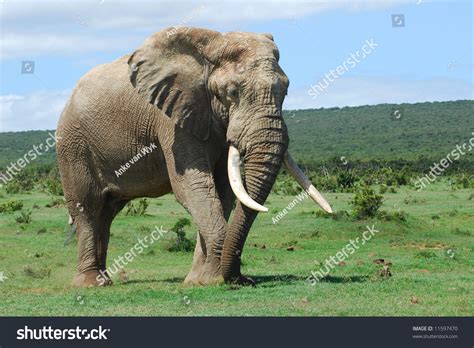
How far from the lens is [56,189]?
121 feet

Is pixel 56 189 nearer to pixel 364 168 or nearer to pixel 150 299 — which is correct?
pixel 150 299

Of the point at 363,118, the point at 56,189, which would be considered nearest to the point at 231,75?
the point at 56,189

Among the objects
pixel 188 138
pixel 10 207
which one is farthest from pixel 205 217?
pixel 10 207

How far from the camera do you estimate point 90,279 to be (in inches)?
596

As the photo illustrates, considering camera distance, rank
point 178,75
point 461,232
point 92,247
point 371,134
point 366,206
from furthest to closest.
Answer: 1. point 371,134
2. point 366,206
3. point 461,232
4. point 92,247
5. point 178,75

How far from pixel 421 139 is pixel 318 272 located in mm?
85436

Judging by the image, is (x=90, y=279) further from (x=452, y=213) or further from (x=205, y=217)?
(x=452, y=213)

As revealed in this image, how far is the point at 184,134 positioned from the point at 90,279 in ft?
11.0

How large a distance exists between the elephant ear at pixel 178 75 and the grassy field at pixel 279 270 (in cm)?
220

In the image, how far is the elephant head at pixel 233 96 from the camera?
39.0 ft

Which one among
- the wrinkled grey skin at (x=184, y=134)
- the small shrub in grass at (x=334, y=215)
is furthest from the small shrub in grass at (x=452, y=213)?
the wrinkled grey skin at (x=184, y=134)

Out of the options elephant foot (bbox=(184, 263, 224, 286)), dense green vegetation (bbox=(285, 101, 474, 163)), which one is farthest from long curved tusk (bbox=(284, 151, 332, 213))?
dense green vegetation (bbox=(285, 101, 474, 163))

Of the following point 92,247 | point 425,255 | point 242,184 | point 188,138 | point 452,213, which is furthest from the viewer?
point 452,213
